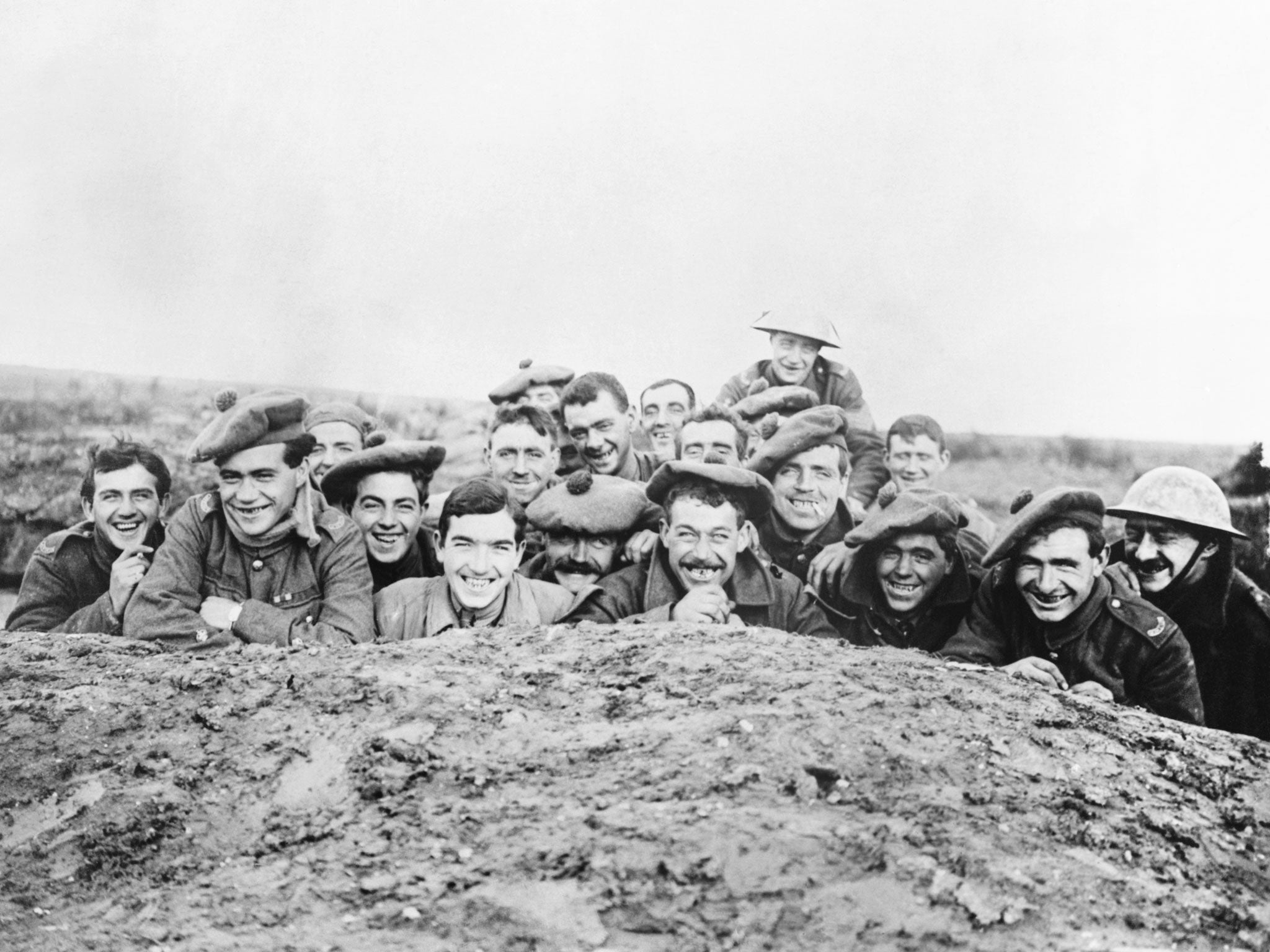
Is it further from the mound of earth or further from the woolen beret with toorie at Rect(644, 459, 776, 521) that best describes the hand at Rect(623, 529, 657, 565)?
the mound of earth

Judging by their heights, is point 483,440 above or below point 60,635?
above

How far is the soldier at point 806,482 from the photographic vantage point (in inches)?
215

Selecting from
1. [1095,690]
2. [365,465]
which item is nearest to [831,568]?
[1095,690]

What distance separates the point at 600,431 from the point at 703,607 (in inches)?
46.3

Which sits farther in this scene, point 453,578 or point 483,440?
point 483,440

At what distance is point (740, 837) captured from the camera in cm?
328

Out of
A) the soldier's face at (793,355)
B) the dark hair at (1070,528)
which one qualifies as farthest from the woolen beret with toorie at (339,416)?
the dark hair at (1070,528)

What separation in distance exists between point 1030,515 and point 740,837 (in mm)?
2256

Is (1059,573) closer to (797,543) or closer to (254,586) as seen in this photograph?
(797,543)

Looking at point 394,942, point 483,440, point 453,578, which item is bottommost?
point 394,942

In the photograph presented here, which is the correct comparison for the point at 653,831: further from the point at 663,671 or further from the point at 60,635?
the point at 60,635

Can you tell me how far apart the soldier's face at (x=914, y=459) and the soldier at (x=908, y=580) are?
98 cm

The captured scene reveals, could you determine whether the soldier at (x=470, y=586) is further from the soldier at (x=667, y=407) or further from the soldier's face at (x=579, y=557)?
the soldier at (x=667, y=407)

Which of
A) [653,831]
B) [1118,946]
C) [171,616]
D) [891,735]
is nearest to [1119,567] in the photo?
[891,735]
